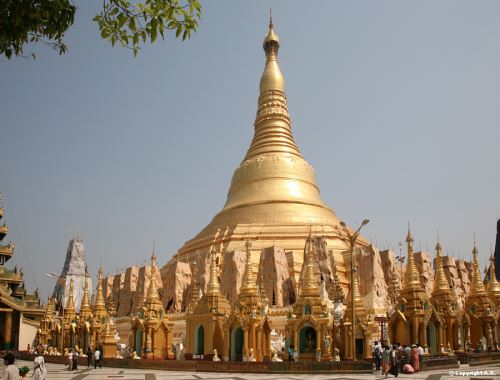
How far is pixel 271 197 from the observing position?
55938 millimetres

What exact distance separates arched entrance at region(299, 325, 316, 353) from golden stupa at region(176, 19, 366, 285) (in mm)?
20201

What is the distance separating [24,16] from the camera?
293 inches

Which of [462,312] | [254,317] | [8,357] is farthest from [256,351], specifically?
[8,357]

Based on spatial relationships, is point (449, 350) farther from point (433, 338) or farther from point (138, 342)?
point (138, 342)

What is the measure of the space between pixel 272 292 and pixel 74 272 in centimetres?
4865

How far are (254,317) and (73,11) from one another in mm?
22678

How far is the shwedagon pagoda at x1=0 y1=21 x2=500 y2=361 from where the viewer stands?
28.3 metres

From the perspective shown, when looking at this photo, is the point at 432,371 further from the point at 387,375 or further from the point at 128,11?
the point at 128,11

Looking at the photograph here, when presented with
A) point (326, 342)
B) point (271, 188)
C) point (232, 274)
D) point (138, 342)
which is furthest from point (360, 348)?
point (271, 188)

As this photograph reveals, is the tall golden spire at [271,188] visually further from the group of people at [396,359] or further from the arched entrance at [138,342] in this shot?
the group of people at [396,359]

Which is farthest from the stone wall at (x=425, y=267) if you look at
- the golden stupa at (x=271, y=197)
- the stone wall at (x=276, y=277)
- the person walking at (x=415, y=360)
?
the person walking at (x=415, y=360)

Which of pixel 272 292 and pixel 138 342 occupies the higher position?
pixel 272 292

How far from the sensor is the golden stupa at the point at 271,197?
52062mm

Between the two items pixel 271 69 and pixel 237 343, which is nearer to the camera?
pixel 237 343
